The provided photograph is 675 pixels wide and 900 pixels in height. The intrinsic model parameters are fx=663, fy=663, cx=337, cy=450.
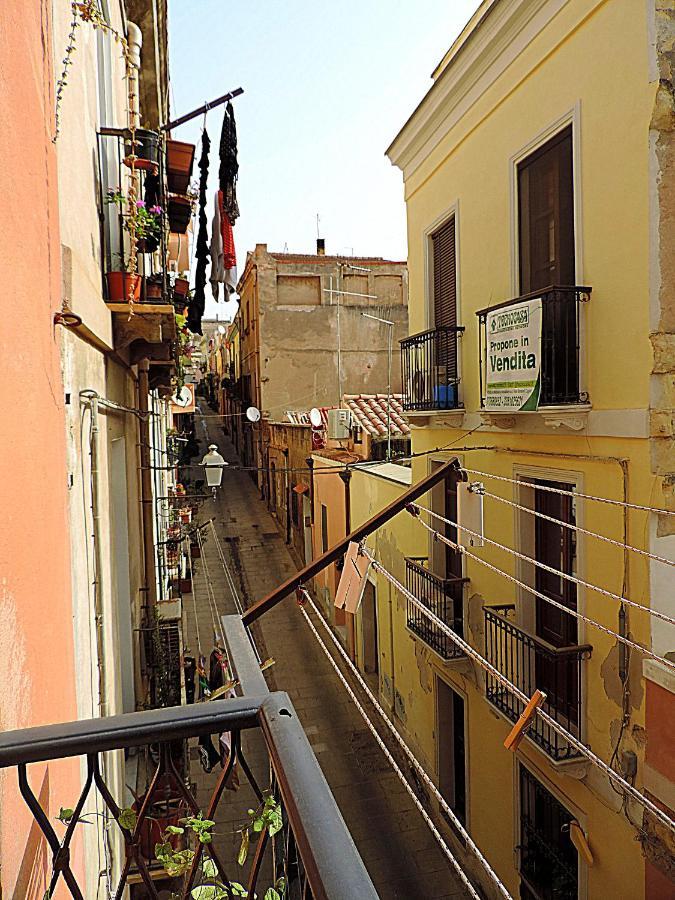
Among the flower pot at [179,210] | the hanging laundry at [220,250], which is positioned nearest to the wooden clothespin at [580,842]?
the hanging laundry at [220,250]

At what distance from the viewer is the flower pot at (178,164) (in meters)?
8.63

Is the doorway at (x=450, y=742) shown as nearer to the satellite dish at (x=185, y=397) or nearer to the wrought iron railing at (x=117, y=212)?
the wrought iron railing at (x=117, y=212)

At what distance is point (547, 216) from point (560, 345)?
1775 mm

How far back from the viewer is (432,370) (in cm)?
966

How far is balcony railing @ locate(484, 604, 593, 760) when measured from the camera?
666cm

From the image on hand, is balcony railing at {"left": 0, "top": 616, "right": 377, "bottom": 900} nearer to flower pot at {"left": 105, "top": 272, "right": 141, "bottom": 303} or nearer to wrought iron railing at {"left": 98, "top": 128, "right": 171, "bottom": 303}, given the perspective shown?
flower pot at {"left": 105, "top": 272, "right": 141, "bottom": 303}

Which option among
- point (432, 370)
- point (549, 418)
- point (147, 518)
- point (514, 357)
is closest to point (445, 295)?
point (432, 370)

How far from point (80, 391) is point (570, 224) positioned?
211 inches

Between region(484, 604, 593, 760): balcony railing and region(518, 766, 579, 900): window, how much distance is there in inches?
40.0

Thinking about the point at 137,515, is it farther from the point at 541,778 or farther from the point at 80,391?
the point at 541,778

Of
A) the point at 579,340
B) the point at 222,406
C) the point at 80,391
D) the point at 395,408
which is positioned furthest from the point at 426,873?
the point at 222,406

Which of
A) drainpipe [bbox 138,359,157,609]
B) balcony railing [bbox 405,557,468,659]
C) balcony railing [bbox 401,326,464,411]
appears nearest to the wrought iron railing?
drainpipe [bbox 138,359,157,609]

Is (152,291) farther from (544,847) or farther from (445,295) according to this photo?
(544,847)

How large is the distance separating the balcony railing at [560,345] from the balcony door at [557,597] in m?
1.06
